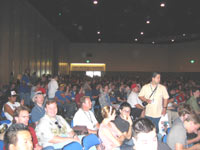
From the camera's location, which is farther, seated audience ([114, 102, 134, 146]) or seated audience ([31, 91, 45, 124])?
seated audience ([31, 91, 45, 124])

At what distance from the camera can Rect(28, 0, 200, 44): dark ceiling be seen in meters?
13.5

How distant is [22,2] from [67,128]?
33.6 ft

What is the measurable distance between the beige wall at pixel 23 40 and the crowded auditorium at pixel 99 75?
0.15 feet

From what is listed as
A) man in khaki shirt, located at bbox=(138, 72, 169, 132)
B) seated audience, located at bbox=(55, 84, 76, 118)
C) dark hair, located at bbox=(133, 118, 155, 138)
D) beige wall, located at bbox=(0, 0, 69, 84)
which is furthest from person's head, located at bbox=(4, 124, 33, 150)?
beige wall, located at bbox=(0, 0, 69, 84)

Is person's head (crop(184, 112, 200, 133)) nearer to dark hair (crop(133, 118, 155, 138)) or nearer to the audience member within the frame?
dark hair (crop(133, 118, 155, 138))

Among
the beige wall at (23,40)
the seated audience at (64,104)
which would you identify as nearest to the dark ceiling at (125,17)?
the beige wall at (23,40)

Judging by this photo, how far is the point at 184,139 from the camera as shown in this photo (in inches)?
123

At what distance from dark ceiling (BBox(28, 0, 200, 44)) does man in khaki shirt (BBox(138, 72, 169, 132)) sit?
8646 millimetres

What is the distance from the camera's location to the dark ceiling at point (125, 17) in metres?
13.5

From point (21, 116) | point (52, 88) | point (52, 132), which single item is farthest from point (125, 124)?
point (52, 88)

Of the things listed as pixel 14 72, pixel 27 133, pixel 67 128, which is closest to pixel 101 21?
pixel 14 72

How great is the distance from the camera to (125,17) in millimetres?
16406

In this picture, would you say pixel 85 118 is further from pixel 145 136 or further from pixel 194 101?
pixel 194 101

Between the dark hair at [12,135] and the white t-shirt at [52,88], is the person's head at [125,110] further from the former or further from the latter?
the white t-shirt at [52,88]
